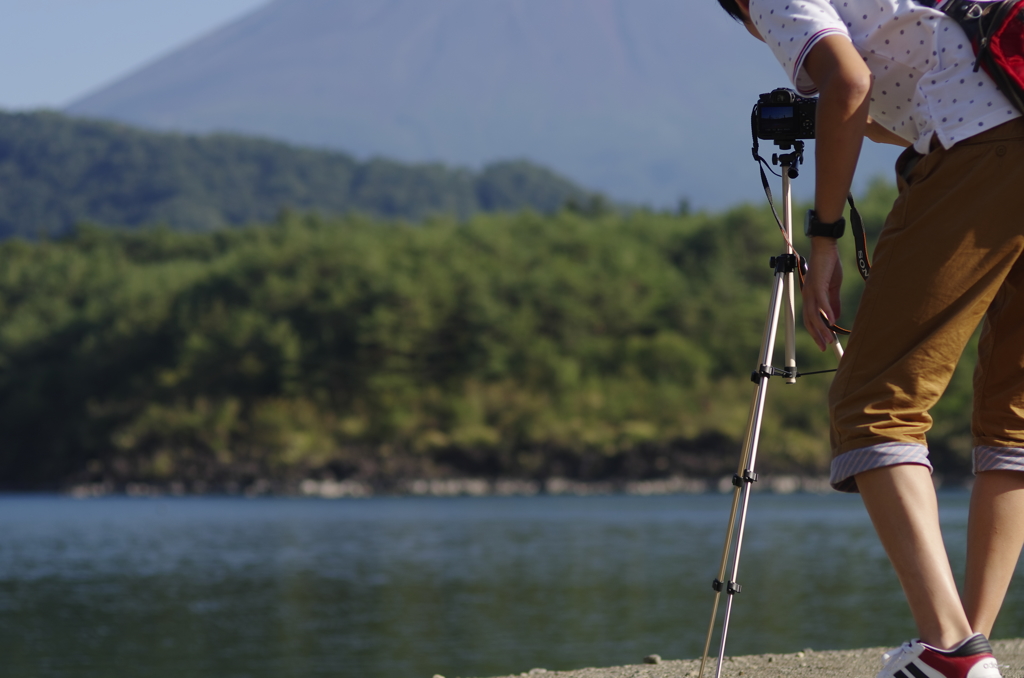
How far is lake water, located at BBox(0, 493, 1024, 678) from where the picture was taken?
524 inches

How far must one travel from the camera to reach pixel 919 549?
89.1 inches

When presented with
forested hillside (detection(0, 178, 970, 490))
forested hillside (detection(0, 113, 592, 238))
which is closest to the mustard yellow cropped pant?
forested hillside (detection(0, 178, 970, 490))

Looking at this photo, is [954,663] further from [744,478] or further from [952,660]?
[744,478]

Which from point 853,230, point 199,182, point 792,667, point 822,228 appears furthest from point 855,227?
point 199,182

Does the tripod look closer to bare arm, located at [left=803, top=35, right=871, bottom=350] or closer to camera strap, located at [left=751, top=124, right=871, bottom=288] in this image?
camera strap, located at [left=751, top=124, right=871, bottom=288]

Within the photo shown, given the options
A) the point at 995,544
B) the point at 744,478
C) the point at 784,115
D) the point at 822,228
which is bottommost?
the point at 995,544

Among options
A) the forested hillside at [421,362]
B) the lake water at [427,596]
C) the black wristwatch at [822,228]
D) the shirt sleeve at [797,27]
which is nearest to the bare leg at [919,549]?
the black wristwatch at [822,228]

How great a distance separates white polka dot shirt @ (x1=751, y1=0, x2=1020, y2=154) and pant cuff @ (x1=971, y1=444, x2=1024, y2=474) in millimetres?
595

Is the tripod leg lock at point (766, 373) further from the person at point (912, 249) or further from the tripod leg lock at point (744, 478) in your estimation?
the person at point (912, 249)

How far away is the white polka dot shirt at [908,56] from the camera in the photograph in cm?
230

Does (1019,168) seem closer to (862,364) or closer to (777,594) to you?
(862,364)

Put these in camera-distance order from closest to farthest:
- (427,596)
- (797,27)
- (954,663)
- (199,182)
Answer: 1. (954,663)
2. (797,27)
3. (427,596)
4. (199,182)

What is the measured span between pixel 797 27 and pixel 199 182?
183 meters

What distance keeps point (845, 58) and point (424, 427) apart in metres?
70.0
